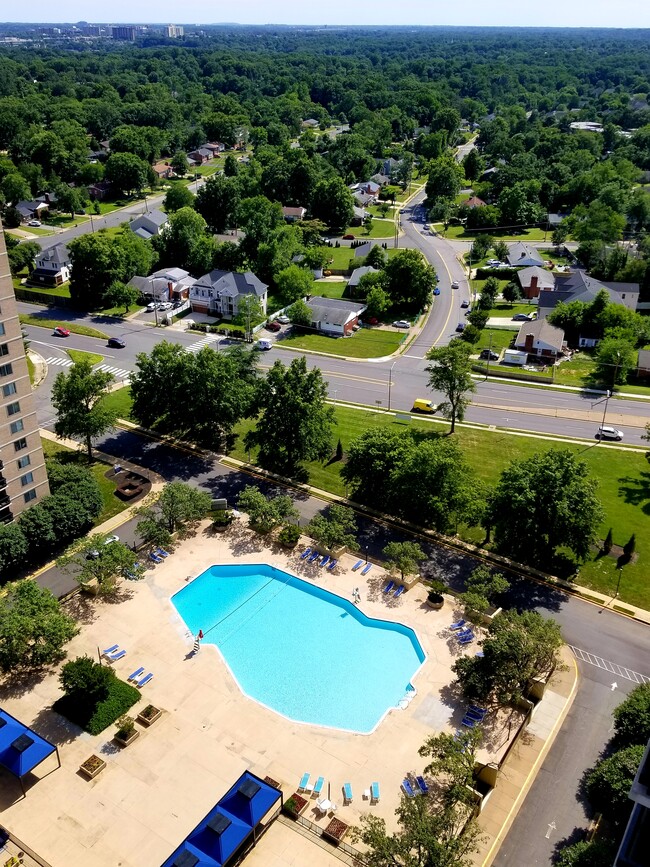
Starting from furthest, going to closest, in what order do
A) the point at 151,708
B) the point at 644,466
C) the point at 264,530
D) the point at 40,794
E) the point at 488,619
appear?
the point at 644,466, the point at 264,530, the point at 488,619, the point at 151,708, the point at 40,794

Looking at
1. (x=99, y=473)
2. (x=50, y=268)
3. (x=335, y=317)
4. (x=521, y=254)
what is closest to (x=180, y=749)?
(x=99, y=473)

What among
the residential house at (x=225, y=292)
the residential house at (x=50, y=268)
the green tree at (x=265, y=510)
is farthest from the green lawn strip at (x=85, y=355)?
the green tree at (x=265, y=510)

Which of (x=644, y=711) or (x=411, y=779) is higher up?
(x=644, y=711)

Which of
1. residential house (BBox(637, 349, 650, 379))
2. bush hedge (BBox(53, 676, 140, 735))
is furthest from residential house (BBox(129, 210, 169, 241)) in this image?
bush hedge (BBox(53, 676, 140, 735))

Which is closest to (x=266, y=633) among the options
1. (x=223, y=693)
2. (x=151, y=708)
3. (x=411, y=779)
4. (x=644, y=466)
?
(x=223, y=693)

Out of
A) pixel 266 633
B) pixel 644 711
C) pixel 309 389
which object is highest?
pixel 309 389

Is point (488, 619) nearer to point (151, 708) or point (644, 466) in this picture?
point (151, 708)
